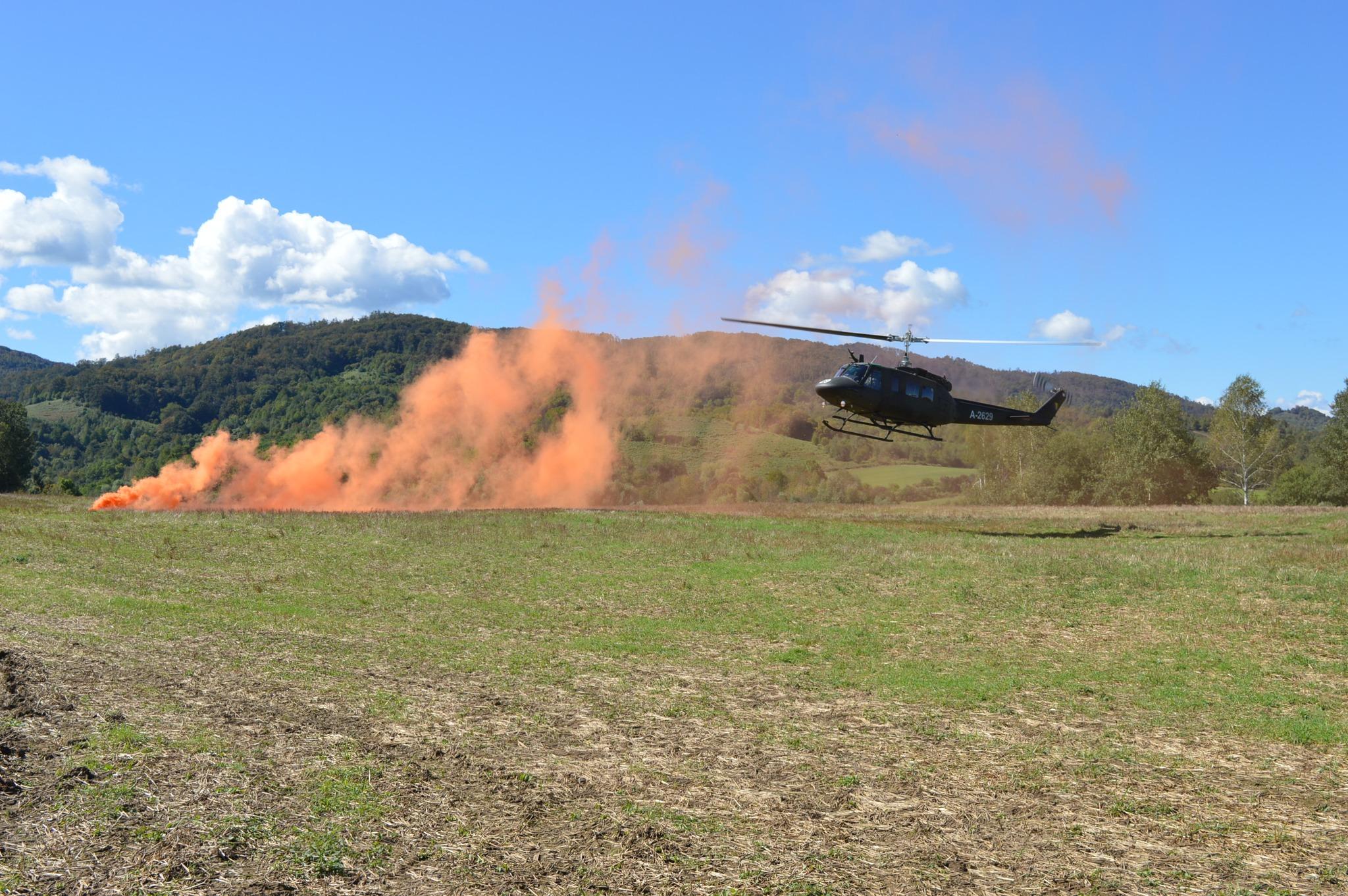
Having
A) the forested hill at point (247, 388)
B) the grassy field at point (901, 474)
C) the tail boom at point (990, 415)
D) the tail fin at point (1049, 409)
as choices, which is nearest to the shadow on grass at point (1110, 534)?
the tail boom at point (990, 415)

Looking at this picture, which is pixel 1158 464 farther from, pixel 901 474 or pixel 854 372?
pixel 854 372

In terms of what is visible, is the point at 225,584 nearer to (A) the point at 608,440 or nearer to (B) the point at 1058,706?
(B) the point at 1058,706

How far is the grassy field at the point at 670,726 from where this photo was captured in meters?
7.88

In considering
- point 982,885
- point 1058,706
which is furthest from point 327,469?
point 982,885

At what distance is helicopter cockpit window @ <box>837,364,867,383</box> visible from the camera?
34344 mm

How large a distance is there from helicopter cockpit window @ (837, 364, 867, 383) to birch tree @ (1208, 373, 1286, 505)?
57064mm

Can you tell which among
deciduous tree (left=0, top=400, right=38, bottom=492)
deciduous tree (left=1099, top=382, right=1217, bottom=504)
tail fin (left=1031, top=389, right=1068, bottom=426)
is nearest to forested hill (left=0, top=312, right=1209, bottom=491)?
deciduous tree (left=0, top=400, right=38, bottom=492)

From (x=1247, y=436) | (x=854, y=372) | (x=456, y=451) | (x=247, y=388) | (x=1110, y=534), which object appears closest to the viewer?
(x=854, y=372)

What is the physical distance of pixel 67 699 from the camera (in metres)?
11.5

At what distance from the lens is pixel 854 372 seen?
1359 inches

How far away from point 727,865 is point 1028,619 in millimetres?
15464

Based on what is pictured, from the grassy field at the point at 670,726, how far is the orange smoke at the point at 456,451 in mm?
35721

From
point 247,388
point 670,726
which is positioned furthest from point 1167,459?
point 247,388

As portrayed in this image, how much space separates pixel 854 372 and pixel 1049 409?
41.5 feet
